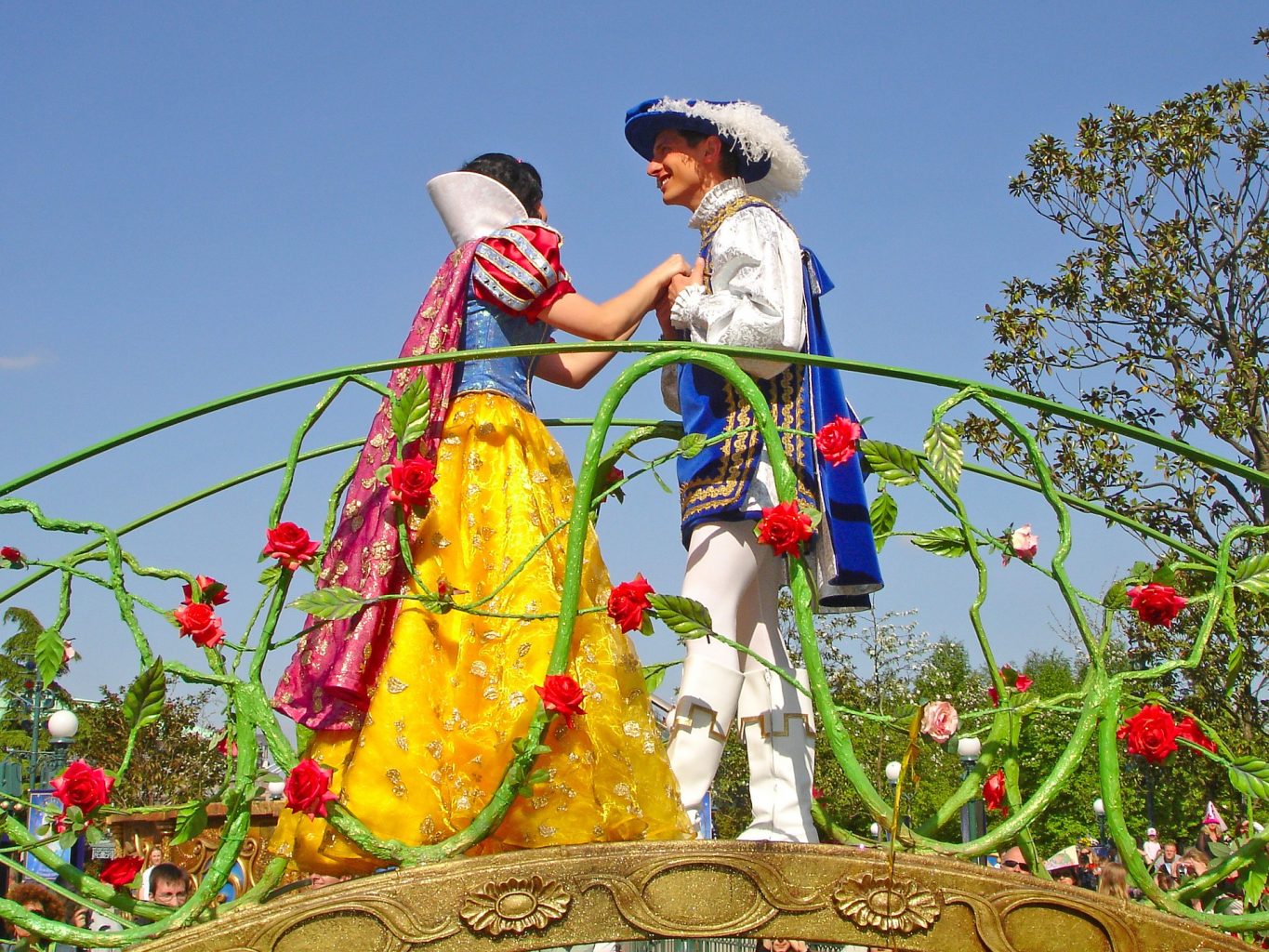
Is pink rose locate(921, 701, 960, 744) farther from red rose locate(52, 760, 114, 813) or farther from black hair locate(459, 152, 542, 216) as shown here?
black hair locate(459, 152, 542, 216)

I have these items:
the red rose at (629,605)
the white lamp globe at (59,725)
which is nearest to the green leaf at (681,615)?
the red rose at (629,605)

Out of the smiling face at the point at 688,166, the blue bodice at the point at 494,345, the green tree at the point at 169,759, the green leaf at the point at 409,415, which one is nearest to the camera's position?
the green leaf at the point at 409,415

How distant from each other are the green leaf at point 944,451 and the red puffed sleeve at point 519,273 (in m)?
1.33

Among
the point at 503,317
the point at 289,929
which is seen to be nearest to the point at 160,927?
the point at 289,929

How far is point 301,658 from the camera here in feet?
11.1

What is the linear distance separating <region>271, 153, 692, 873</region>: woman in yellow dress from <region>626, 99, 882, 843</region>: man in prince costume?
0.24 meters

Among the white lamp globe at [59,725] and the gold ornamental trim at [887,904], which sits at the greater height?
the white lamp globe at [59,725]

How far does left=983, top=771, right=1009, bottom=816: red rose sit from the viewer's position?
3.05 meters

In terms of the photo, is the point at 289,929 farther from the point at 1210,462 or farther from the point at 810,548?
the point at 1210,462

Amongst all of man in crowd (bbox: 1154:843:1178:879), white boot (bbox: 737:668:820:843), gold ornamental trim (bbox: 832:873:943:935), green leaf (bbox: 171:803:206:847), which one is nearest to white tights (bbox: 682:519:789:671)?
white boot (bbox: 737:668:820:843)

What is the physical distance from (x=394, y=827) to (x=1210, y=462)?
75.5 inches

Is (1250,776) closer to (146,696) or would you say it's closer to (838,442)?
(838,442)

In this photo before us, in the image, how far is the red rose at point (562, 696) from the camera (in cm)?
270

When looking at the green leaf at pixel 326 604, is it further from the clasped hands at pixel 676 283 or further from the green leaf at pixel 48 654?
the clasped hands at pixel 676 283
